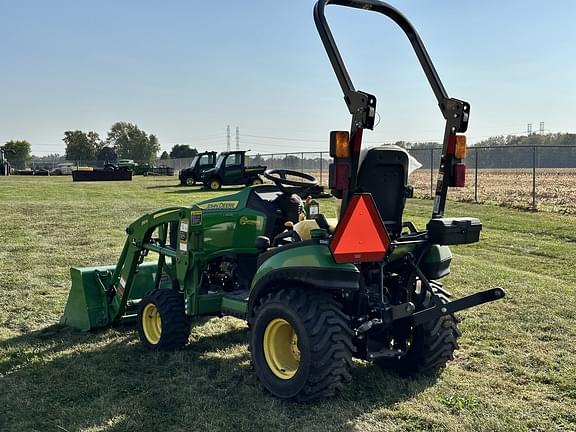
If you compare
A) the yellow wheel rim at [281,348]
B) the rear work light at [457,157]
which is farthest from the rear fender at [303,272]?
the rear work light at [457,157]

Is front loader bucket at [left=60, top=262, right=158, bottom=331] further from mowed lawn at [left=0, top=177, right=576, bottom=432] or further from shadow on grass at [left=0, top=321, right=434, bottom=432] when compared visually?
shadow on grass at [left=0, top=321, right=434, bottom=432]

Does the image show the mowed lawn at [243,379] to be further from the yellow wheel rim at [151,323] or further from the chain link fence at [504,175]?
the chain link fence at [504,175]

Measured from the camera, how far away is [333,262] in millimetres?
3717

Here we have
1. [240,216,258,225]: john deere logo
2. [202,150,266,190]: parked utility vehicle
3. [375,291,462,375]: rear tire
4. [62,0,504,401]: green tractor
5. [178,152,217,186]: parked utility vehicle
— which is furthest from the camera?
[178,152,217,186]: parked utility vehicle

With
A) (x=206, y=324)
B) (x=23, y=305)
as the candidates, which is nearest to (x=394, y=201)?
(x=206, y=324)

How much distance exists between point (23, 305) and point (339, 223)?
14.5ft

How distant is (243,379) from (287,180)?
172cm

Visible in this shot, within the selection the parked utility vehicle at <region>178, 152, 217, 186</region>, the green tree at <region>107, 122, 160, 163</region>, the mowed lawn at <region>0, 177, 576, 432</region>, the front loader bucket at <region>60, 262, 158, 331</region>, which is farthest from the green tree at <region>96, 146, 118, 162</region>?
the front loader bucket at <region>60, 262, 158, 331</region>

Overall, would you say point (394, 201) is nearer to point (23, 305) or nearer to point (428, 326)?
point (428, 326)

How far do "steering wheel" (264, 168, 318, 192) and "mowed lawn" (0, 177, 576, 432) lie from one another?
57.2 inches

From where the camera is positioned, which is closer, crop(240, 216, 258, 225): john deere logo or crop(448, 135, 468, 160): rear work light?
crop(448, 135, 468, 160): rear work light

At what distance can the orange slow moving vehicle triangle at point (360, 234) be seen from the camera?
3.56m

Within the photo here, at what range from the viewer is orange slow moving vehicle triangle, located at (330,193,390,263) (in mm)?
3561

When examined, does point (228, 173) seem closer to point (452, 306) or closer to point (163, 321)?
point (163, 321)
